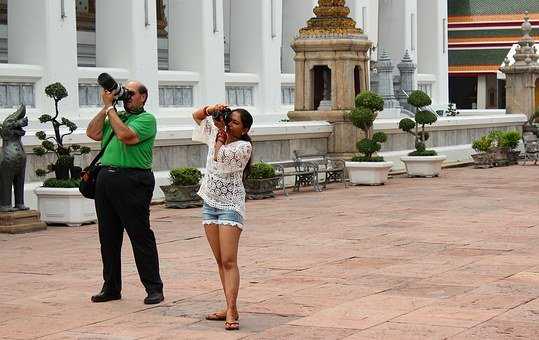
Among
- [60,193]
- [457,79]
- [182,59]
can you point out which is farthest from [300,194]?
[457,79]

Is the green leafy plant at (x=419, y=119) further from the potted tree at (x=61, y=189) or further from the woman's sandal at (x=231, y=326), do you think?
the woman's sandal at (x=231, y=326)

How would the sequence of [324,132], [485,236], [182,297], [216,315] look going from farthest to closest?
[324,132], [485,236], [182,297], [216,315]

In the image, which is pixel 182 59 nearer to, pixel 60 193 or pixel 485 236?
pixel 60 193

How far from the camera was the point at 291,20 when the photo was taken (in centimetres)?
3950

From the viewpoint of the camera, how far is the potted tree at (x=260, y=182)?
22.1 m

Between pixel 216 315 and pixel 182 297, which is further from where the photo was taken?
pixel 182 297

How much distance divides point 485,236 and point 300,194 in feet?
24.8

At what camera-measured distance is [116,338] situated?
9586mm

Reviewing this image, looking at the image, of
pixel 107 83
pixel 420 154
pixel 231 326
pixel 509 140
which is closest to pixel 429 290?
pixel 231 326

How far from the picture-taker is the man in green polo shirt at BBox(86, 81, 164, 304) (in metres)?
11.0

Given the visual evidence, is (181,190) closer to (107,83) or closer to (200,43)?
(107,83)

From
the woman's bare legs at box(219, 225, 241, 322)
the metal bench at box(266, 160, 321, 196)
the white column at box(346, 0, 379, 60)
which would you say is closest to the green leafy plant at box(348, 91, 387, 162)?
the metal bench at box(266, 160, 321, 196)

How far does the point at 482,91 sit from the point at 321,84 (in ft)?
125

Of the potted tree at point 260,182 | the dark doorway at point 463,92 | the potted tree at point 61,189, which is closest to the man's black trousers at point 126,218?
the potted tree at point 61,189
